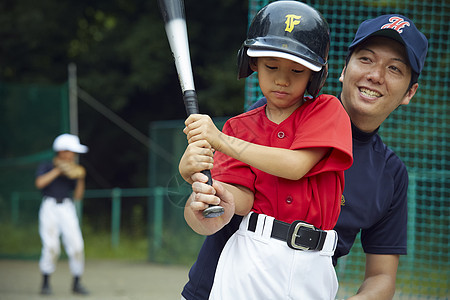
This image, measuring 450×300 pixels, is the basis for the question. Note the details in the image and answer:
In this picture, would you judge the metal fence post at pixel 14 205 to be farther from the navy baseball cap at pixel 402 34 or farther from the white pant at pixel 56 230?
the navy baseball cap at pixel 402 34

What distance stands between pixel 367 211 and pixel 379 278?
0.92 feet

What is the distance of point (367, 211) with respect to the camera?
2.43 m

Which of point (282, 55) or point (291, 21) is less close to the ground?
point (291, 21)

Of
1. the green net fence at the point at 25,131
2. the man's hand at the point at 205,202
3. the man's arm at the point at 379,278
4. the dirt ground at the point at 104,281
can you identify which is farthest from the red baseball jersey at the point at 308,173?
the green net fence at the point at 25,131

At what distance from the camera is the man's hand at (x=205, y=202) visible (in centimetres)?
177

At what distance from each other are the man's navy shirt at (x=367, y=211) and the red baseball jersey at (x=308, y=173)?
1.09 feet

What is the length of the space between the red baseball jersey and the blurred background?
332 cm

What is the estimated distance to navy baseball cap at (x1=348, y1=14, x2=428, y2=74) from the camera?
7.95ft

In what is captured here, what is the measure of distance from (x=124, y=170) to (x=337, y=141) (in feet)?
56.3

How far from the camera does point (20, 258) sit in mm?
11766

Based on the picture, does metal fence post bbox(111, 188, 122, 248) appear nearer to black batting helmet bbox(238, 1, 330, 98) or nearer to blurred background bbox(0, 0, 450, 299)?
blurred background bbox(0, 0, 450, 299)

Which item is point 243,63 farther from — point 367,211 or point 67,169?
point 67,169

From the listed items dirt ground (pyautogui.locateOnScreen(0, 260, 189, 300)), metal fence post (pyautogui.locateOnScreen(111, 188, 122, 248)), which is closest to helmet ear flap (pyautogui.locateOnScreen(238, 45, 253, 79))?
dirt ground (pyautogui.locateOnScreen(0, 260, 189, 300))

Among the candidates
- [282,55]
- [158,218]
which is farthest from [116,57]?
[282,55]
